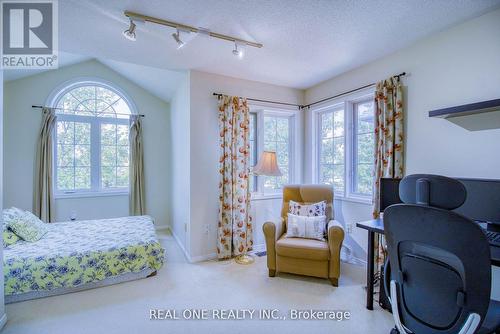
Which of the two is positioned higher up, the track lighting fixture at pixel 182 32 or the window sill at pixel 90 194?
the track lighting fixture at pixel 182 32

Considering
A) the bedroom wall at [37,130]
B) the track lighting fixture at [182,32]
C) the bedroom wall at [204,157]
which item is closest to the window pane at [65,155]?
the bedroom wall at [37,130]

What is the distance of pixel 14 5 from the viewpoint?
186 cm

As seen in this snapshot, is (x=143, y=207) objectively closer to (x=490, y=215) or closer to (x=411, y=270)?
(x=411, y=270)

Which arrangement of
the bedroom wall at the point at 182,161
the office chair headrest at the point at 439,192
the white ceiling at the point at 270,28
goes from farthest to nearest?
the bedroom wall at the point at 182,161 < the white ceiling at the point at 270,28 < the office chair headrest at the point at 439,192

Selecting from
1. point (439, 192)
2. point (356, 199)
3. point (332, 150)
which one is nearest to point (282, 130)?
point (332, 150)

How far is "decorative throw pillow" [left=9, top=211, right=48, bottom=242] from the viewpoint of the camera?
260cm

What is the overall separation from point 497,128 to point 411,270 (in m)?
1.50

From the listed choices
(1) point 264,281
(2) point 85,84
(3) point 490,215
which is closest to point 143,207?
(2) point 85,84

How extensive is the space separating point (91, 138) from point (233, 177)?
2.96 metres

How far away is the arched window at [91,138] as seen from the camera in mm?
4109

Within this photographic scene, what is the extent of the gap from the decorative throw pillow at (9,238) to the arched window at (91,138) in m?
1.67

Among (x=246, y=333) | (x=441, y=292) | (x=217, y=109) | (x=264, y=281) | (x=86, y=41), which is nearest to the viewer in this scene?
(x=441, y=292)

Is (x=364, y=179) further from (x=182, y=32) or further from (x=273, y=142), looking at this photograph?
(x=182, y=32)

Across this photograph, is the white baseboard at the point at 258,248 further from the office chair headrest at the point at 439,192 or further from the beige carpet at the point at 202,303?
the office chair headrest at the point at 439,192
